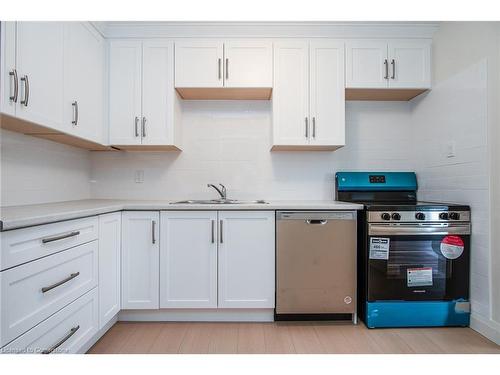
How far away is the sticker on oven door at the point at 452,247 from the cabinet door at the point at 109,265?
239 centimetres

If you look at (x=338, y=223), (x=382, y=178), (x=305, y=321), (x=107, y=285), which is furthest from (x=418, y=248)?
(x=107, y=285)

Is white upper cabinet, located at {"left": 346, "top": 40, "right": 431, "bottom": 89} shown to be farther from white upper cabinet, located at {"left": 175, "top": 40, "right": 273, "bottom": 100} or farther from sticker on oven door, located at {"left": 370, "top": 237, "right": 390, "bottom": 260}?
sticker on oven door, located at {"left": 370, "top": 237, "right": 390, "bottom": 260}

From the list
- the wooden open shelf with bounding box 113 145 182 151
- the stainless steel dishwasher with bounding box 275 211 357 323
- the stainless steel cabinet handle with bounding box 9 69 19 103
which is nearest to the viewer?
the stainless steel cabinet handle with bounding box 9 69 19 103

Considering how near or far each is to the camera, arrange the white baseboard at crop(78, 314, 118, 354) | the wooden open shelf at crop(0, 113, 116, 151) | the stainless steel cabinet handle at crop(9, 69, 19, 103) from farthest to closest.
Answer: the white baseboard at crop(78, 314, 118, 354), the wooden open shelf at crop(0, 113, 116, 151), the stainless steel cabinet handle at crop(9, 69, 19, 103)

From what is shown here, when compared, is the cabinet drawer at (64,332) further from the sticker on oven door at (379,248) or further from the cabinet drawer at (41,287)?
the sticker on oven door at (379,248)

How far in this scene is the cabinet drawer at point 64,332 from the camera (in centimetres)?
121

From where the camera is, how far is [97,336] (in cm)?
187

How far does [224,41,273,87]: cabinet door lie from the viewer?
7.86 feet

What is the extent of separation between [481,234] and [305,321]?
1.41m

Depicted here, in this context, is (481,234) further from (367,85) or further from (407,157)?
(367,85)

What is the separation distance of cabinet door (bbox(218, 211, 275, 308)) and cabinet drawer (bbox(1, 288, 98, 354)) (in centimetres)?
86

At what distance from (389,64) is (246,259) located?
2095 millimetres

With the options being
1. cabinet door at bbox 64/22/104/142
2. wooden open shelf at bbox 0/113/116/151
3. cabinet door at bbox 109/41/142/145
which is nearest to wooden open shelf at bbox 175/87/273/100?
cabinet door at bbox 109/41/142/145

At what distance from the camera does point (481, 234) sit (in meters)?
1.96
